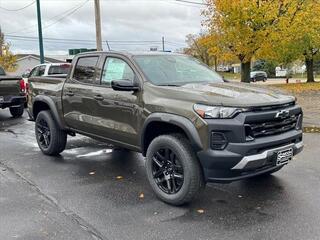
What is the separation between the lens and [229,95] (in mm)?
4621

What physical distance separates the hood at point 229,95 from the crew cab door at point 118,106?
0.57 meters

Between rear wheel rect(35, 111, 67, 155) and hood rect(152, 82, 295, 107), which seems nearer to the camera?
hood rect(152, 82, 295, 107)

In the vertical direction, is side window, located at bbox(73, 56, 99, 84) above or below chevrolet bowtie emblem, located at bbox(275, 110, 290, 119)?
above

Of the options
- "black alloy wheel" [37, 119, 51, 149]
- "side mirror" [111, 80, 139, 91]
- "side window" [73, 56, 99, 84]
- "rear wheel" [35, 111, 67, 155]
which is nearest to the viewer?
"side mirror" [111, 80, 139, 91]

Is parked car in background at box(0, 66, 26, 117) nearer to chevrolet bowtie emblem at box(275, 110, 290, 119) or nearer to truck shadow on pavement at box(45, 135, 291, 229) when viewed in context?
truck shadow on pavement at box(45, 135, 291, 229)

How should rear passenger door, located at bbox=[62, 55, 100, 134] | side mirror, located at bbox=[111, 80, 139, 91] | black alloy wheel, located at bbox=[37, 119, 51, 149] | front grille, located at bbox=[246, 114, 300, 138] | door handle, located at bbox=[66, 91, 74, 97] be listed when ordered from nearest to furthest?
front grille, located at bbox=[246, 114, 300, 138] < side mirror, located at bbox=[111, 80, 139, 91] < rear passenger door, located at bbox=[62, 55, 100, 134] < door handle, located at bbox=[66, 91, 74, 97] < black alloy wheel, located at bbox=[37, 119, 51, 149]

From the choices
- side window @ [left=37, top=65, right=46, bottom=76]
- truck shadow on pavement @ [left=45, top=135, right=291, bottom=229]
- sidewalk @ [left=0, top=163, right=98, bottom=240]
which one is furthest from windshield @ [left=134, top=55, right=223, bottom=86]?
side window @ [left=37, top=65, right=46, bottom=76]

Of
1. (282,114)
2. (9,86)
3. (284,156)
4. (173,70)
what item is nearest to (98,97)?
(173,70)

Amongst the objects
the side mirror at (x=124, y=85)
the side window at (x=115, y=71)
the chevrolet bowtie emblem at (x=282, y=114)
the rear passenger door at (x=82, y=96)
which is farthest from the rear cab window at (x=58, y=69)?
the chevrolet bowtie emblem at (x=282, y=114)

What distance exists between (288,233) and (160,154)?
68.9 inches

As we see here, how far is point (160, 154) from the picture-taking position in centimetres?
504

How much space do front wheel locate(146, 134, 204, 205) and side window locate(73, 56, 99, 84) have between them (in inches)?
72.5

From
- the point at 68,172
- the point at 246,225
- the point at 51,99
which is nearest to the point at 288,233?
the point at 246,225

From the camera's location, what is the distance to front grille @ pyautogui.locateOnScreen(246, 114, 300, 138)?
4426 millimetres
